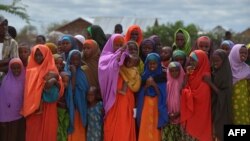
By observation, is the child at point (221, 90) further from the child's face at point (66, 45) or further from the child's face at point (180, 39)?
the child's face at point (66, 45)

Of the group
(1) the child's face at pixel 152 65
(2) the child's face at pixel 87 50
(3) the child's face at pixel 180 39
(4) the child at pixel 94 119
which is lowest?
(4) the child at pixel 94 119

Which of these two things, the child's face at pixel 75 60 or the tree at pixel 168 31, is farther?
the tree at pixel 168 31

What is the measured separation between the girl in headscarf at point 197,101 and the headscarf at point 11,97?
6.53 ft

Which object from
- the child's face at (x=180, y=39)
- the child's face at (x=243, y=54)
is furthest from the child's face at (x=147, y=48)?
the child's face at (x=243, y=54)

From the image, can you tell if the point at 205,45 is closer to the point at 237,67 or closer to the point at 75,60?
the point at 237,67

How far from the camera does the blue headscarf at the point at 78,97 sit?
608cm

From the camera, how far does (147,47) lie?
6.52 metres

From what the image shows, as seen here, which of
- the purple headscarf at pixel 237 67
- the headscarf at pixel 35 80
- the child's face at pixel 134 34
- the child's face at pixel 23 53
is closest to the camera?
the headscarf at pixel 35 80

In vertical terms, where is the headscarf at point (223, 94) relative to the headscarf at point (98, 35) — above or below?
below

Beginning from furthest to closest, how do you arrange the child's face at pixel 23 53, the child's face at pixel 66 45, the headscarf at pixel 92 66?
the child's face at pixel 66 45, the child's face at pixel 23 53, the headscarf at pixel 92 66

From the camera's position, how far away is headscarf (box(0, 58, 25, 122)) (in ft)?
19.7

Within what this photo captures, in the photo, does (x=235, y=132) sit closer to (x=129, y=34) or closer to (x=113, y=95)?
(x=113, y=95)

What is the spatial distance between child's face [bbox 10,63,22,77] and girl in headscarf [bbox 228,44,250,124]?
104 inches

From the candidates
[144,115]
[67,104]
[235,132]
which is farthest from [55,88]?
[235,132]
